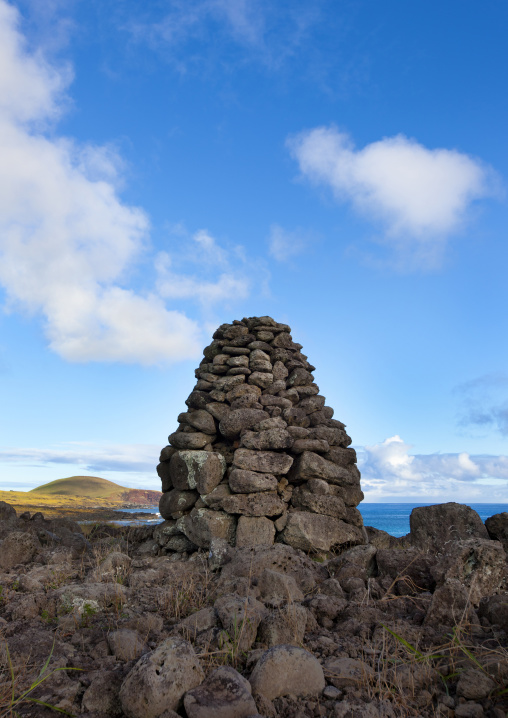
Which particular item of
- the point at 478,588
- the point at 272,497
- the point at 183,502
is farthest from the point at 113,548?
the point at 478,588

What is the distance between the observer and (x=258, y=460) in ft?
31.4

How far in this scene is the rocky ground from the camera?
354 centimetres

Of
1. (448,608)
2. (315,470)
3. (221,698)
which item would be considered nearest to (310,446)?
(315,470)

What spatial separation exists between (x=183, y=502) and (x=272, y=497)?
197cm

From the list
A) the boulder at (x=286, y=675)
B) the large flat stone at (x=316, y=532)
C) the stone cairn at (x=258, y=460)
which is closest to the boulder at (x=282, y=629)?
the boulder at (x=286, y=675)

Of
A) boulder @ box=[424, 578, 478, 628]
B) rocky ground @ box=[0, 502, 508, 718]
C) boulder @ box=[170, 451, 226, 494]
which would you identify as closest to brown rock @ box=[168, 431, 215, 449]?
boulder @ box=[170, 451, 226, 494]

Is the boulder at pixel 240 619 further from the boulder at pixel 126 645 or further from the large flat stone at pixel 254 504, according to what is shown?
the large flat stone at pixel 254 504

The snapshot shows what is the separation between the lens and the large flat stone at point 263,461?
31.3ft

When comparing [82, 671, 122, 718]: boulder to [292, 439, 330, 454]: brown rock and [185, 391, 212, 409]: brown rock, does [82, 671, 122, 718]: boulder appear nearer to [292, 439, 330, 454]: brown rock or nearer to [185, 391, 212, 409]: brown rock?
[292, 439, 330, 454]: brown rock

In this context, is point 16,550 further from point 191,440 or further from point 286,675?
point 286,675

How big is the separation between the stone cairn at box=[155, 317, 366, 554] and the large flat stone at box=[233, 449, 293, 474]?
0.06 ft

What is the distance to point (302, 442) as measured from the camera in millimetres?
10023

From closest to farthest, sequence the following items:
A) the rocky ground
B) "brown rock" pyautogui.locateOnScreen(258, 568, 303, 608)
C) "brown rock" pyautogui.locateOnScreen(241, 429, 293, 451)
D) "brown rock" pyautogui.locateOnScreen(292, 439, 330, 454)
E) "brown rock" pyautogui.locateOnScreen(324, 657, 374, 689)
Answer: the rocky ground, "brown rock" pyautogui.locateOnScreen(324, 657, 374, 689), "brown rock" pyautogui.locateOnScreen(258, 568, 303, 608), "brown rock" pyautogui.locateOnScreen(241, 429, 293, 451), "brown rock" pyautogui.locateOnScreen(292, 439, 330, 454)

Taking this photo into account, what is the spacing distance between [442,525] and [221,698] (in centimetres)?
631
